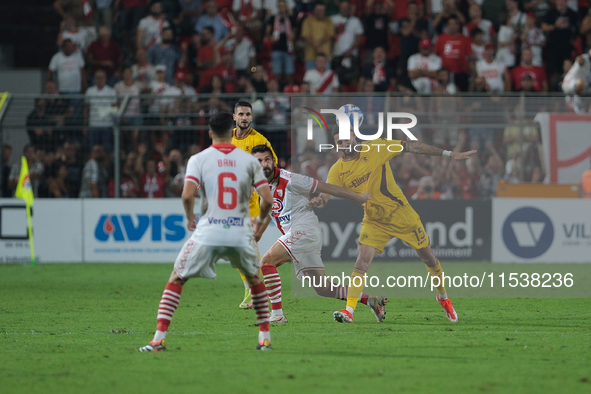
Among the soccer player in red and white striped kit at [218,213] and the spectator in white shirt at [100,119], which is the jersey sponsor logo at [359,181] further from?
the spectator in white shirt at [100,119]

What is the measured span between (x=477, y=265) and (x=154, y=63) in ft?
31.0

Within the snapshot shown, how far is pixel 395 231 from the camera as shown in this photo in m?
9.53

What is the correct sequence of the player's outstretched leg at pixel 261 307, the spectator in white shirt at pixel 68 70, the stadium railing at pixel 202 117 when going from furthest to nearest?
the spectator in white shirt at pixel 68 70
the stadium railing at pixel 202 117
the player's outstretched leg at pixel 261 307

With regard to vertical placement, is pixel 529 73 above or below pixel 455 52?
below

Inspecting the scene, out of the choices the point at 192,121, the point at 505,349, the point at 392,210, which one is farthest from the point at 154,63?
the point at 505,349

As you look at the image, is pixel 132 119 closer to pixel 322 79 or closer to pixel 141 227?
pixel 141 227

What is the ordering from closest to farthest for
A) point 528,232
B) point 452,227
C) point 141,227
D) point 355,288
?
point 355,288 → point 528,232 → point 452,227 → point 141,227

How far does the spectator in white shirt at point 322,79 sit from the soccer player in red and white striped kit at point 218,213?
12.4 meters

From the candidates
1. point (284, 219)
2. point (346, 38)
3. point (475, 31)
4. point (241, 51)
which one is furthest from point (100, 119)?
point (284, 219)

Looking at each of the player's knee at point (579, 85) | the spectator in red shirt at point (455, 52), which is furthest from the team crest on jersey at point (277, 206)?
the spectator in red shirt at point (455, 52)

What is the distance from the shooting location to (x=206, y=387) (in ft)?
18.4

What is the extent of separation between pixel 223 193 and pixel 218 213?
0.55 feet

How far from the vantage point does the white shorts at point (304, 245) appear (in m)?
9.33

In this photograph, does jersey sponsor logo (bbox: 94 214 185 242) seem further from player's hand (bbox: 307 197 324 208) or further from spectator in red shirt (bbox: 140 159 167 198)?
player's hand (bbox: 307 197 324 208)
